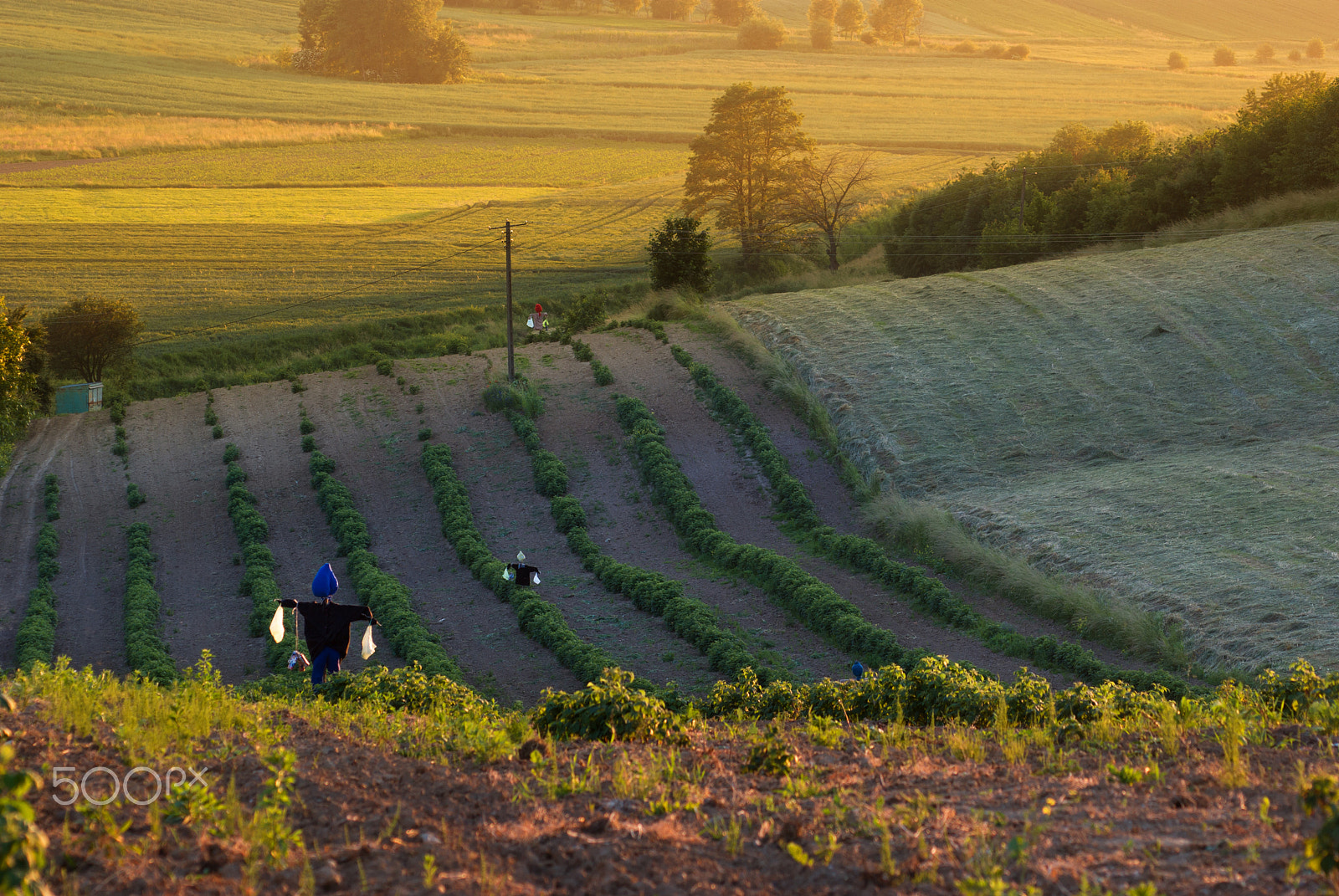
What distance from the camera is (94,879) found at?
253 inches

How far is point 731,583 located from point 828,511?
5.27 meters

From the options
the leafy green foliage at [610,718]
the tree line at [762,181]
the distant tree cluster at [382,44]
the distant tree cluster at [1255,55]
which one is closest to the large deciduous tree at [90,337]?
the tree line at [762,181]

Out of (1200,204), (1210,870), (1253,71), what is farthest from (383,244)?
(1253,71)

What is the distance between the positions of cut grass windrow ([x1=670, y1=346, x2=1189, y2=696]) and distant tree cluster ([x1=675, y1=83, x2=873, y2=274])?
26841 millimetres

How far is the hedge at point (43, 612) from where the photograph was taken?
67.0 feet

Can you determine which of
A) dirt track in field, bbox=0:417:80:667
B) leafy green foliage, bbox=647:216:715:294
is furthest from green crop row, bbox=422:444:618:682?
leafy green foliage, bbox=647:216:715:294

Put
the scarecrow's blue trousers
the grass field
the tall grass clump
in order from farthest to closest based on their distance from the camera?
the grass field → the tall grass clump → the scarecrow's blue trousers

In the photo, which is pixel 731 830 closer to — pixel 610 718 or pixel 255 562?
pixel 610 718

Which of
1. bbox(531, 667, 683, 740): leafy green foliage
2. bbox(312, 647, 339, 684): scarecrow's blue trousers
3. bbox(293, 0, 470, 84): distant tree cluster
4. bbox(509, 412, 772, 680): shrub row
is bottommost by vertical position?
bbox(509, 412, 772, 680): shrub row

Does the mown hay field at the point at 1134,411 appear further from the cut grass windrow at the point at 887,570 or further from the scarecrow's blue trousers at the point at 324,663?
the scarecrow's blue trousers at the point at 324,663

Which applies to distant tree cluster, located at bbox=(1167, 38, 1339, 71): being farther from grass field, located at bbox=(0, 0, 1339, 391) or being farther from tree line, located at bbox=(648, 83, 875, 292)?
tree line, located at bbox=(648, 83, 875, 292)

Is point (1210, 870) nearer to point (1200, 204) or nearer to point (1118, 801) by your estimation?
point (1118, 801)

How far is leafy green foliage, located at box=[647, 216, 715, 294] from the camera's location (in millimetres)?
46875

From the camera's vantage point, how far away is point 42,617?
22109 millimetres
